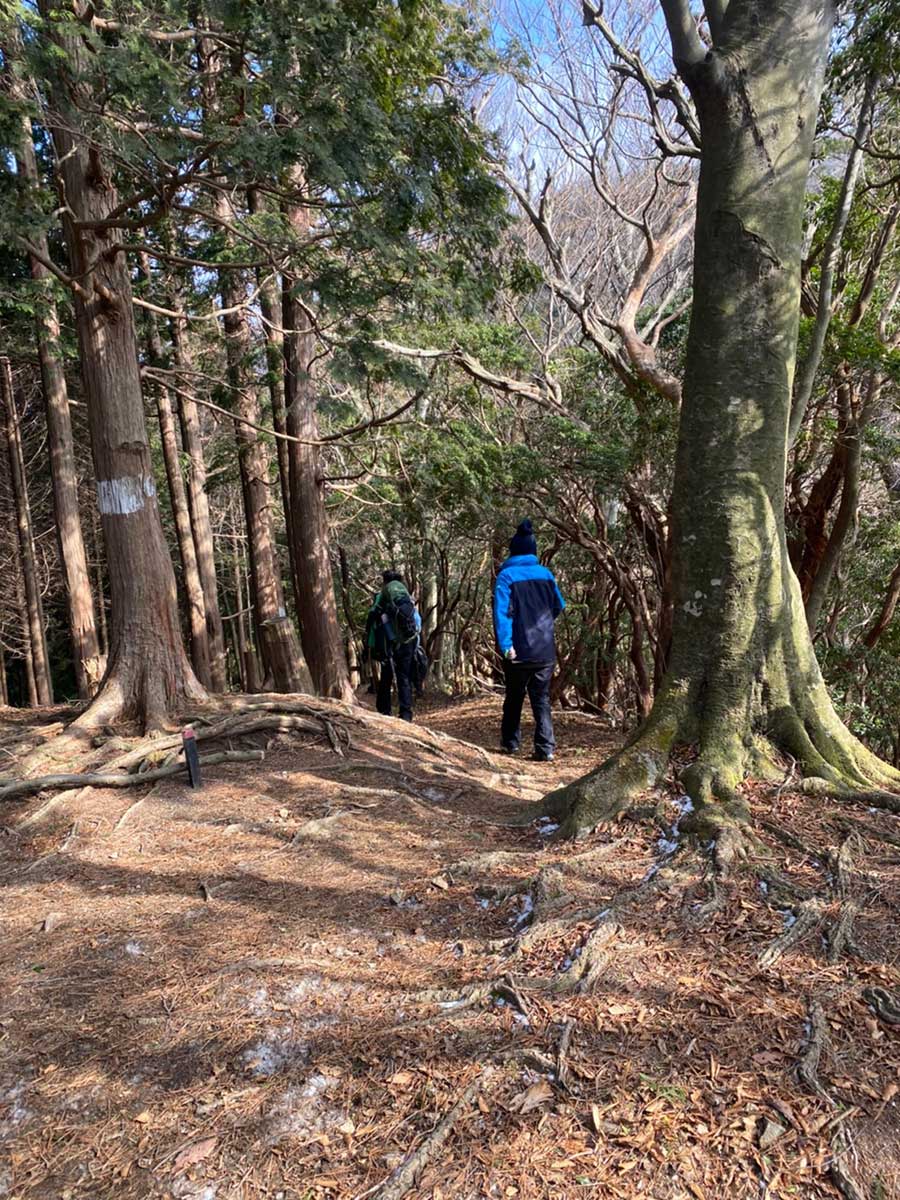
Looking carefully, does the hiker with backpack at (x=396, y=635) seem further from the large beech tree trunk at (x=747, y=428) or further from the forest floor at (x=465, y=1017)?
the large beech tree trunk at (x=747, y=428)

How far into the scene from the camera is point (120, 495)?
563cm

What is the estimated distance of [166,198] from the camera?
16.0 ft

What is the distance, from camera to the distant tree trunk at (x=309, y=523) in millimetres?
8508

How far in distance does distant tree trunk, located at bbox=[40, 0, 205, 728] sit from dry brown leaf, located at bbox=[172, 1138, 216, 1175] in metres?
3.95

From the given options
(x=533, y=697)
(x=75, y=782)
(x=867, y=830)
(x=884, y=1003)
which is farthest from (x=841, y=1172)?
(x=533, y=697)

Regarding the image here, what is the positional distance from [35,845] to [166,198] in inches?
169

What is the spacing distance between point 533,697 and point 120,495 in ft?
12.5

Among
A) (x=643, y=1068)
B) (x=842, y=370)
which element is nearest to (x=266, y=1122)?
(x=643, y=1068)

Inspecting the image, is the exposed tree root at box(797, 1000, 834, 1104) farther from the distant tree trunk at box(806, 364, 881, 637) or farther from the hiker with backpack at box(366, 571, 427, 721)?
the hiker with backpack at box(366, 571, 427, 721)

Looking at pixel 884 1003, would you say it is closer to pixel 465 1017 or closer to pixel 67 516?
pixel 465 1017

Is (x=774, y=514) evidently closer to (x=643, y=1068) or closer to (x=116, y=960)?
(x=643, y=1068)

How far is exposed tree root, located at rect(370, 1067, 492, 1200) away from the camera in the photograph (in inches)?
67.4

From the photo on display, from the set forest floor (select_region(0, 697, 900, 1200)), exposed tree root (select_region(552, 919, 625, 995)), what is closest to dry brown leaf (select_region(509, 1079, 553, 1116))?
forest floor (select_region(0, 697, 900, 1200))

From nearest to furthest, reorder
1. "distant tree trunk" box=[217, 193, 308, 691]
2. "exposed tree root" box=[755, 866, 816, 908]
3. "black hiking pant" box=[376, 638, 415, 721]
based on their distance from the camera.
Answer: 1. "exposed tree root" box=[755, 866, 816, 908]
2. "black hiking pant" box=[376, 638, 415, 721]
3. "distant tree trunk" box=[217, 193, 308, 691]
